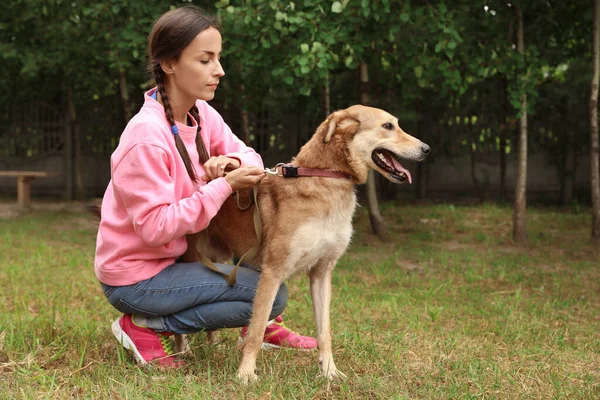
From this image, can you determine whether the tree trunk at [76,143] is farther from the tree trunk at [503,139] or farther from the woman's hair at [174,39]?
the woman's hair at [174,39]

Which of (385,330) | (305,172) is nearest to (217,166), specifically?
(305,172)

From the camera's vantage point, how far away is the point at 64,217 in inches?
476

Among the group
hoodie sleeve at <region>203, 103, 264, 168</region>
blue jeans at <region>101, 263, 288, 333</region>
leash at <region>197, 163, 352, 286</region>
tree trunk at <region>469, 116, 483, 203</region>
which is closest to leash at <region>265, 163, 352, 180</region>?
leash at <region>197, 163, 352, 286</region>

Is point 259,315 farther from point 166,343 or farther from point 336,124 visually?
point 336,124

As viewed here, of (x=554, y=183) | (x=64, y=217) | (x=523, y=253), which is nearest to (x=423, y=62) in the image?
(x=523, y=253)

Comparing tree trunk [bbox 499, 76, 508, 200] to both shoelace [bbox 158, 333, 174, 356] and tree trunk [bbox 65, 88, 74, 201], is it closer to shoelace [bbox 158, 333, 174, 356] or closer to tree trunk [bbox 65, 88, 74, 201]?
shoelace [bbox 158, 333, 174, 356]

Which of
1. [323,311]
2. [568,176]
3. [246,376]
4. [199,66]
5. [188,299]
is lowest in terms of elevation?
[246,376]

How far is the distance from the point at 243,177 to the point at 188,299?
701 mm

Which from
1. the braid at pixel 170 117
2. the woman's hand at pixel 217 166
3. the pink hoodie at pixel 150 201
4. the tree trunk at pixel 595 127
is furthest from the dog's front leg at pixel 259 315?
the tree trunk at pixel 595 127

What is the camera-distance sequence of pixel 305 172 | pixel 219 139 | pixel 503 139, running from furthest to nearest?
pixel 503 139 < pixel 219 139 < pixel 305 172

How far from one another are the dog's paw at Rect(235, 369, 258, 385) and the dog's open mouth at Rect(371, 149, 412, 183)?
1.25 metres

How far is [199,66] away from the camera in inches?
128

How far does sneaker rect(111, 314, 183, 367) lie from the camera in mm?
3465

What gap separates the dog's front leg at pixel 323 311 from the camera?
348 centimetres
